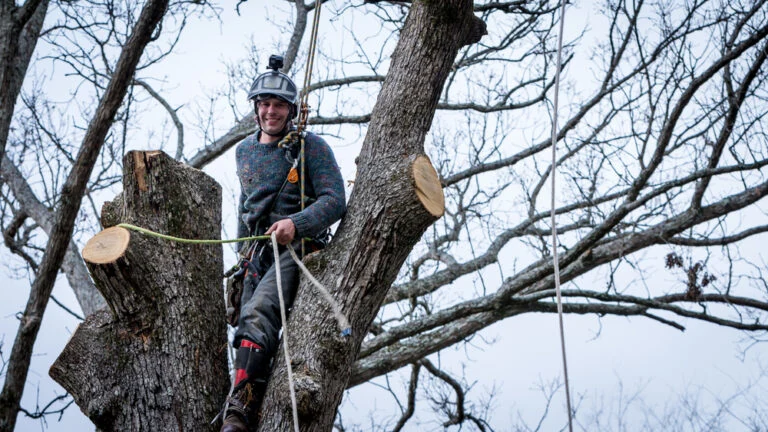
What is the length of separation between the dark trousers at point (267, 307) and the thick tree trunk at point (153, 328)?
0.40ft

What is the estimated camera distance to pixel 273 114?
3146mm

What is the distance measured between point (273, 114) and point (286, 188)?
1.27 feet

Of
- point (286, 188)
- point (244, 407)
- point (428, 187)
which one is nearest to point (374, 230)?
point (428, 187)

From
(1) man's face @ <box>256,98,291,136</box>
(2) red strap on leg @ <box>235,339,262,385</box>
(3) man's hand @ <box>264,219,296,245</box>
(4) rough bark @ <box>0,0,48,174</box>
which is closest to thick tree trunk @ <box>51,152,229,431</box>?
(2) red strap on leg @ <box>235,339,262,385</box>

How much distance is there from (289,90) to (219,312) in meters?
1.07

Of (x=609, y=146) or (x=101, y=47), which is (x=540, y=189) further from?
(x=101, y=47)

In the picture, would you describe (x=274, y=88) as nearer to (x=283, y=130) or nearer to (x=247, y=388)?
(x=283, y=130)

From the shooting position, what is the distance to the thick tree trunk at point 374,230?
2.37 m

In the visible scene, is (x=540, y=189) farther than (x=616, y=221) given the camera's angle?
Yes

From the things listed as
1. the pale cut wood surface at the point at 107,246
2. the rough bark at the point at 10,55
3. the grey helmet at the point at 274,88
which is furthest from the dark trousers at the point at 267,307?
the rough bark at the point at 10,55

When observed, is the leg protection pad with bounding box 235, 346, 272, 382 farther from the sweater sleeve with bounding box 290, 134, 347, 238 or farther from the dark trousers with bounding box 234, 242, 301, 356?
the sweater sleeve with bounding box 290, 134, 347, 238

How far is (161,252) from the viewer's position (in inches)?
101

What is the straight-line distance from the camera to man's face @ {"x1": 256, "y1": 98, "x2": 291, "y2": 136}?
3137mm

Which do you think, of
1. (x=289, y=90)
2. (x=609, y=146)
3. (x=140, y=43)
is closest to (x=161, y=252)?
(x=289, y=90)
